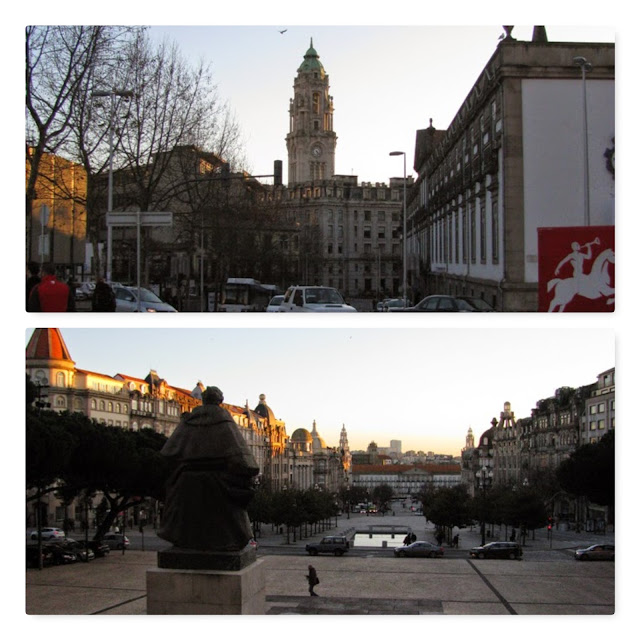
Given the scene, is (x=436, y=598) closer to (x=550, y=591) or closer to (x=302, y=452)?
(x=550, y=591)

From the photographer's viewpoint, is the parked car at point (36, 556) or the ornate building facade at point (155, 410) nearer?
the ornate building facade at point (155, 410)

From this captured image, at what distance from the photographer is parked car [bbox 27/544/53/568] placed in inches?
332

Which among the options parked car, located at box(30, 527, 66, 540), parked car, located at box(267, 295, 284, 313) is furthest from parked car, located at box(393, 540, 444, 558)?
parked car, located at box(30, 527, 66, 540)

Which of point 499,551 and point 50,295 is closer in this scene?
point 50,295

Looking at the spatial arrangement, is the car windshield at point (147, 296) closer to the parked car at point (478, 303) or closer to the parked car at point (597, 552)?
the parked car at point (478, 303)

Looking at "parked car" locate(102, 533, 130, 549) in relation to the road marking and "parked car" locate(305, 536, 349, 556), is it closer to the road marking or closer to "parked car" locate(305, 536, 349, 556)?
"parked car" locate(305, 536, 349, 556)

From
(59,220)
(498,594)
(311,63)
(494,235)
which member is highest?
(311,63)

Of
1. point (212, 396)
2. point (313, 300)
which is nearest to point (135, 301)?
point (212, 396)

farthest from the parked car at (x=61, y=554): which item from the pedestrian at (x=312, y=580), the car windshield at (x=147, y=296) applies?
the car windshield at (x=147, y=296)

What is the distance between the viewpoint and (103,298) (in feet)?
28.0

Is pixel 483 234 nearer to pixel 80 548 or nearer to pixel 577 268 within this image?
pixel 577 268

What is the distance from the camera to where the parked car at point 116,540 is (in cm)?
884

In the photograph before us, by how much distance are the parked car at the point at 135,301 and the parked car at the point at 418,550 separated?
129 inches

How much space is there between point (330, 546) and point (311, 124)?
13.2 feet
